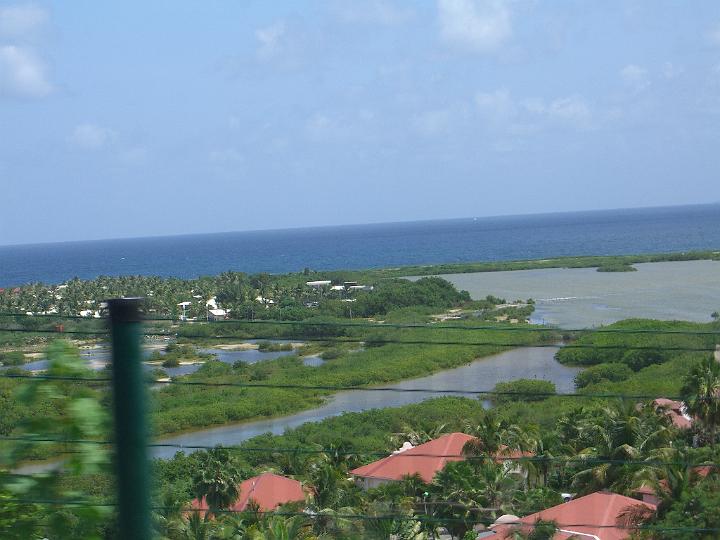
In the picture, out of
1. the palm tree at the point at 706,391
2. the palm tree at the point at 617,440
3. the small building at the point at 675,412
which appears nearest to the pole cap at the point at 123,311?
the palm tree at the point at 706,391

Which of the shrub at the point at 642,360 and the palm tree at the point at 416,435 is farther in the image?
the shrub at the point at 642,360

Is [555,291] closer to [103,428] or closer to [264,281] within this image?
[264,281]

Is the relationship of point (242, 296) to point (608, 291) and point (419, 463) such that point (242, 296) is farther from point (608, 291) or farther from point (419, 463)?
point (419, 463)

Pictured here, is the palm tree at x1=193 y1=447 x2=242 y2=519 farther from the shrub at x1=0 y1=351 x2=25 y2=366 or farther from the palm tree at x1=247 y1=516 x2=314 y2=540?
the shrub at x1=0 y1=351 x2=25 y2=366

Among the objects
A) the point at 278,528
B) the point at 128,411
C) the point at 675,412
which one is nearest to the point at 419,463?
the point at 675,412

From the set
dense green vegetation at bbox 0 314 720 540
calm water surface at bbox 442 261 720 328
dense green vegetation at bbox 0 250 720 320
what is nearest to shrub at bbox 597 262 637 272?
calm water surface at bbox 442 261 720 328

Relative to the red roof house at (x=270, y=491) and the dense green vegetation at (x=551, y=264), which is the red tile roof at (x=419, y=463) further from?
the dense green vegetation at (x=551, y=264)
